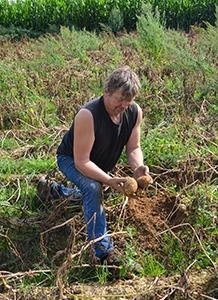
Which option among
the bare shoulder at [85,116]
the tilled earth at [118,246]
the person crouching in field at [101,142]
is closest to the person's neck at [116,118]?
the person crouching in field at [101,142]

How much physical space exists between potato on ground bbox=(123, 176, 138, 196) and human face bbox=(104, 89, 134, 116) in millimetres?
450

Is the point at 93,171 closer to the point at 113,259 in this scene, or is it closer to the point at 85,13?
the point at 113,259

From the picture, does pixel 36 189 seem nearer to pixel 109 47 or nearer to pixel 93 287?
pixel 93 287

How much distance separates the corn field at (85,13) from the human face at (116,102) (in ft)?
43.1

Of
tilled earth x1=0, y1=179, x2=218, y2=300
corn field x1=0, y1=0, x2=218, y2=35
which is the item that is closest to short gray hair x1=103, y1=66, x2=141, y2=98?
tilled earth x1=0, y1=179, x2=218, y2=300

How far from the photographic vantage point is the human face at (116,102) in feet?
11.2

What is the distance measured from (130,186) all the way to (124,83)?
63 centimetres

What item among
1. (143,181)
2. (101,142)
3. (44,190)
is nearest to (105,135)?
(101,142)

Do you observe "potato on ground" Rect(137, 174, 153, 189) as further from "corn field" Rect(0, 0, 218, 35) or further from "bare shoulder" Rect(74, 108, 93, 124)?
"corn field" Rect(0, 0, 218, 35)

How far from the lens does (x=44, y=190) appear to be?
4254 mm

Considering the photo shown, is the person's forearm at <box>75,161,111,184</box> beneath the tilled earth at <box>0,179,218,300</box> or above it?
above

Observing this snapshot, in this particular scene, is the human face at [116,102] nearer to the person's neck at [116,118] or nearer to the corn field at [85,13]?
the person's neck at [116,118]

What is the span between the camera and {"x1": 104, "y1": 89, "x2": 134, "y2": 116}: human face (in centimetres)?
342

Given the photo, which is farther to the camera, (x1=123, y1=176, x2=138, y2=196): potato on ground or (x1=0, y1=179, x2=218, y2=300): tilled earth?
(x1=123, y1=176, x2=138, y2=196): potato on ground
